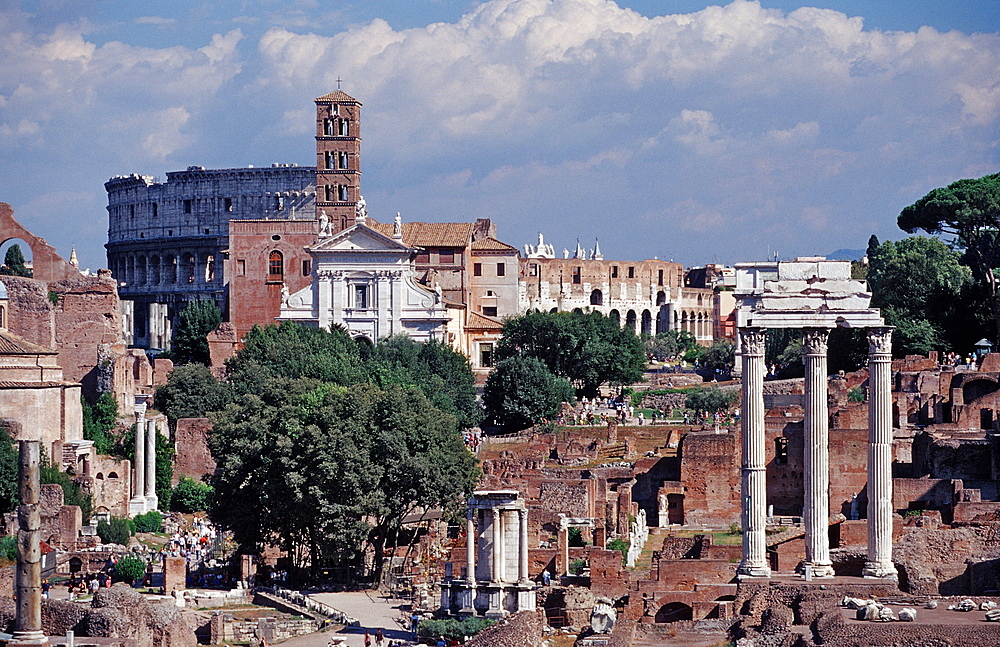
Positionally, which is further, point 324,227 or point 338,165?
point 338,165

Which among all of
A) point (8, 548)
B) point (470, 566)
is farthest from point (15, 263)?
point (470, 566)

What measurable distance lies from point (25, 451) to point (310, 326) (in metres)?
53.4

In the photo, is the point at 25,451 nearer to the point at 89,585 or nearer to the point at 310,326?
the point at 89,585

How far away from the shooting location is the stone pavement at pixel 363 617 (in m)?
37.1

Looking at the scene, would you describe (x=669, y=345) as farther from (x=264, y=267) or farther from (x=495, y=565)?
(x=495, y=565)

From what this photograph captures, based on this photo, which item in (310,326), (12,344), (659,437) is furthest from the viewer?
(310,326)

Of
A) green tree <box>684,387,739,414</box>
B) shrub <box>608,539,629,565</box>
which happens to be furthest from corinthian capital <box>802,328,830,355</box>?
green tree <box>684,387,739,414</box>

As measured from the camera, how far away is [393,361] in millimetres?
73375

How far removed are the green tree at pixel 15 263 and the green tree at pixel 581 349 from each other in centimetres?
2142

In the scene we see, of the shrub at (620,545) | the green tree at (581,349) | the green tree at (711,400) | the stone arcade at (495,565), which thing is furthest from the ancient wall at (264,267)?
the stone arcade at (495,565)

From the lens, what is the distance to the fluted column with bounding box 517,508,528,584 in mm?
38719

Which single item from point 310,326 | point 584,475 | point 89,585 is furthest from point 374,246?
point 89,585

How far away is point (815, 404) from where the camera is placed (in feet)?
111

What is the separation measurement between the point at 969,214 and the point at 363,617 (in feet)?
134
